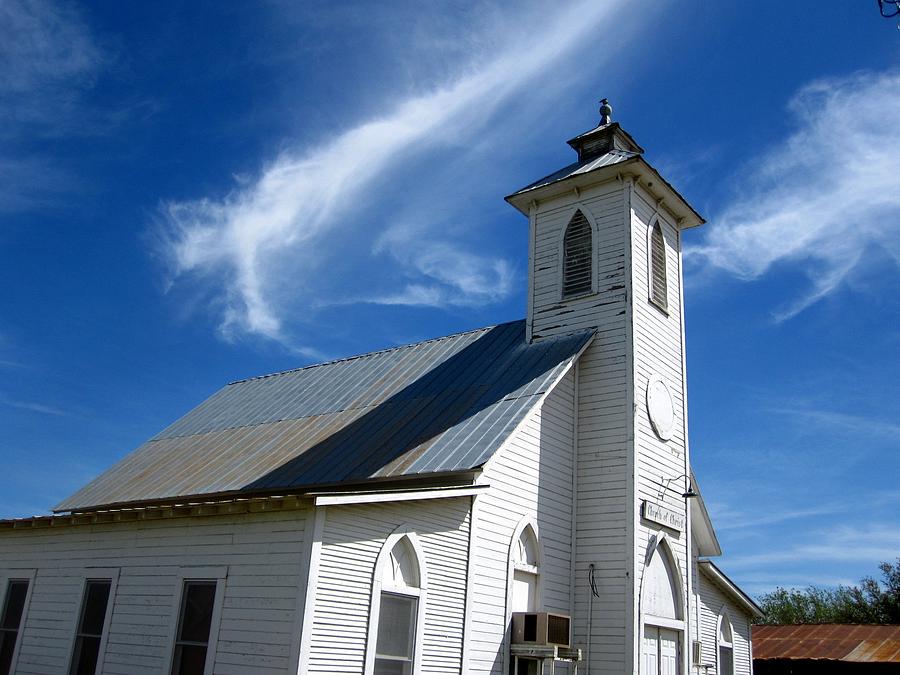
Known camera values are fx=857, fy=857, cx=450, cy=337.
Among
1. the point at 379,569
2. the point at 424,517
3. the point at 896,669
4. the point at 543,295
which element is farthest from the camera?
the point at 896,669

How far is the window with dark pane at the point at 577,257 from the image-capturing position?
59.0ft

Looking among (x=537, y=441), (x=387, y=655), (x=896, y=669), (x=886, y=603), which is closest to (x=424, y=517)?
(x=387, y=655)

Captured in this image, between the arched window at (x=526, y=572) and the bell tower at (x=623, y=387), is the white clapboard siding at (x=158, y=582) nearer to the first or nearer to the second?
the arched window at (x=526, y=572)

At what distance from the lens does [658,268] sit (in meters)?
18.6

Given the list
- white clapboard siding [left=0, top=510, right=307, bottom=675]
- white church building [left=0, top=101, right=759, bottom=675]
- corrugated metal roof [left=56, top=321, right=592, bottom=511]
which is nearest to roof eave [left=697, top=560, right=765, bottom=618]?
white church building [left=0, top=101, right=759, bottom=675]

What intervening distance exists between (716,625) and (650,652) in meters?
4.64

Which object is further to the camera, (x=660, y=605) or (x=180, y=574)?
(x=660, y=605)

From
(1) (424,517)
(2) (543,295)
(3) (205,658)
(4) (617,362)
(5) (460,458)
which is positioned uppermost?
(2) (543,295)

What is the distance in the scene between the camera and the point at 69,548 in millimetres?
15961

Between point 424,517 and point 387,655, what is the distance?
2.02m

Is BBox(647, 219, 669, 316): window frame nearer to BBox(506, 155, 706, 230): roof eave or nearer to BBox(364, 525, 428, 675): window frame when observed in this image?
BBox(506, 155, 706, 230): roof eave

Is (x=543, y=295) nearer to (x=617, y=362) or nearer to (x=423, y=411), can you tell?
(x=617, y=362)

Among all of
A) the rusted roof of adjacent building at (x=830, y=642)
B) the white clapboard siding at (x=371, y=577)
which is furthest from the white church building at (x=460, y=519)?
the rusted roof of adjacent building at (x=830, y=642)

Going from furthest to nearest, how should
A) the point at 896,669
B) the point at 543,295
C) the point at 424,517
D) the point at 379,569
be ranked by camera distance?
the point at 896,669
the point at 543,295
the point at 424,517
the point at 379,569
